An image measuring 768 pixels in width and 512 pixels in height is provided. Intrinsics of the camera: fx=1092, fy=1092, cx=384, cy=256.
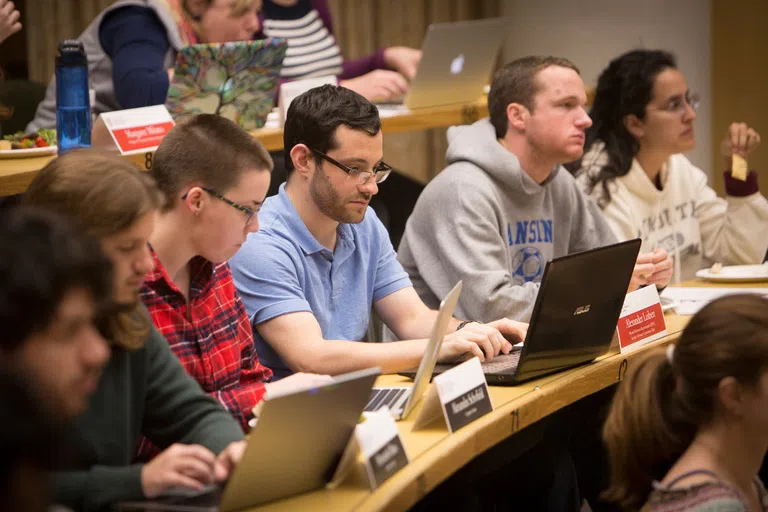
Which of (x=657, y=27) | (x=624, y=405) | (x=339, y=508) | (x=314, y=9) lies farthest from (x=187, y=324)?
(x=657, y=27)

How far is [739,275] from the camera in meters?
2.98

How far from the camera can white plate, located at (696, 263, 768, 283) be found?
2975 millimetres

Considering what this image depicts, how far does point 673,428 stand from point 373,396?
524mm

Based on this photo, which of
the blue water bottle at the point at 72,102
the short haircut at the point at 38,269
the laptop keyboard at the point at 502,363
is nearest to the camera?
the short haircut at the point at 38,269

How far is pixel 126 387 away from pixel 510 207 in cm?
148

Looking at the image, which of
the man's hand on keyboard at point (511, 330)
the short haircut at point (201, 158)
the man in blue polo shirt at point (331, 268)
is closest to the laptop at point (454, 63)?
the man in blue polo shirt at point (331, 268)

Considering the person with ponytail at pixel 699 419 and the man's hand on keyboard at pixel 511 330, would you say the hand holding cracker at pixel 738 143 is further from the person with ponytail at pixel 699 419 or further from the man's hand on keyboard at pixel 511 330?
the person with ponytail at pixel 699 419

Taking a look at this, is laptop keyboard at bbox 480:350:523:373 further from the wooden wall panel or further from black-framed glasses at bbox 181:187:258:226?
the wooden wall panel

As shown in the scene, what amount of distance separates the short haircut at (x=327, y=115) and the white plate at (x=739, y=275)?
46.3 inches

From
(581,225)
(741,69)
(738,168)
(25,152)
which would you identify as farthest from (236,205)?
(741,69)

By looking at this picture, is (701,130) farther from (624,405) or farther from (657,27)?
(624,405)

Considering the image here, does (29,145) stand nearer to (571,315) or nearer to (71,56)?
(71,56)

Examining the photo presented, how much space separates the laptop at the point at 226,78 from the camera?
9.42 feet

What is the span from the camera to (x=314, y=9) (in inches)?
165
